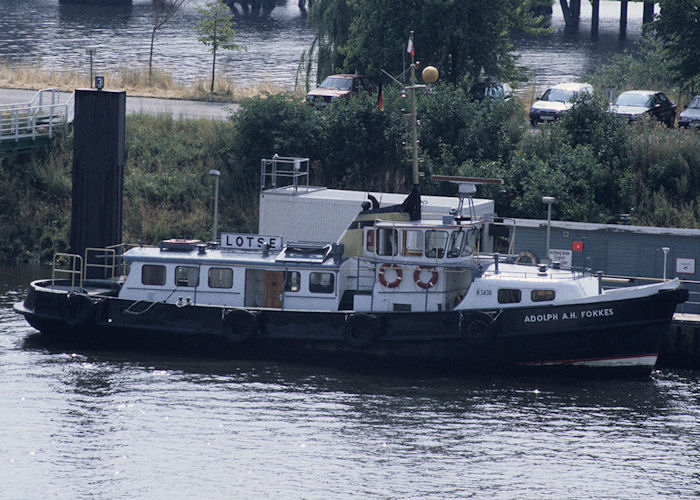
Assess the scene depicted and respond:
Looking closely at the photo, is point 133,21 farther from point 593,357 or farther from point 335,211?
point 593,357

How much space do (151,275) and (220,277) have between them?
192 centimetres

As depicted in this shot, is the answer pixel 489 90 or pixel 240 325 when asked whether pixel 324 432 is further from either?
pixel 489 90

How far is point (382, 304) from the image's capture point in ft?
86.4

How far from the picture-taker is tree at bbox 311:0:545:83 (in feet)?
144

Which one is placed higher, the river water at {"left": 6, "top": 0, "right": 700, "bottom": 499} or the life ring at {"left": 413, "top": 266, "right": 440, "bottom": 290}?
the life ring at {"left": 413, "top": 266, "right": 440, "bottom": 290}

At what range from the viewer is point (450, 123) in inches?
1576

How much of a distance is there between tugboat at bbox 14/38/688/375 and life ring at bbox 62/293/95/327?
3 centimetres

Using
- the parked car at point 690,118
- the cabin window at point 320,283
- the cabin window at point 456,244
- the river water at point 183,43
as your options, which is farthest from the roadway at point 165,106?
the cabin window at point 456,244

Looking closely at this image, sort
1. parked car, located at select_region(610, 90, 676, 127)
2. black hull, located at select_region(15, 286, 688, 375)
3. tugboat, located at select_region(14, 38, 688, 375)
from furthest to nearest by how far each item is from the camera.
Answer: parked car, located at select_region(610, 90, 676, 127)
tugboat, located at select_region(14, 38, 688, 375)
black hull, located at select_region(15, 286, 688, 375)

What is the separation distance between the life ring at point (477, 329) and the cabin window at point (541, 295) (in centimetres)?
121

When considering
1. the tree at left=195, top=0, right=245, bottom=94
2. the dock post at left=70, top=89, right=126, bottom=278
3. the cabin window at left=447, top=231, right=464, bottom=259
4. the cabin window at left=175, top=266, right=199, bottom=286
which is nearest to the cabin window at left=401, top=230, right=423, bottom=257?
the cabin window at left=447, top=231, right=464, bottom=259

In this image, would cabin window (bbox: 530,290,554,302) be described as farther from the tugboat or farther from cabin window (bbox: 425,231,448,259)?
cabin window (bbox: 425,231,448,259)

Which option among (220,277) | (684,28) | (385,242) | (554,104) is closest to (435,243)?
(385,242)

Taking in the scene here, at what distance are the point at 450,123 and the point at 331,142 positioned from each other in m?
4.74
